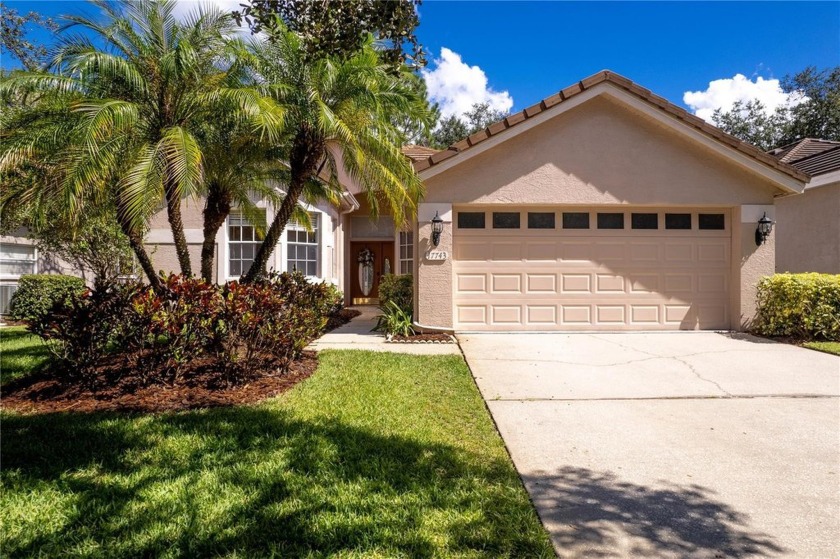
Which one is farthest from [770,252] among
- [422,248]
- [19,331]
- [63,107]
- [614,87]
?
[19,331]

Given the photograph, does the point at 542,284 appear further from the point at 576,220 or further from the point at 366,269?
the point at 366,269

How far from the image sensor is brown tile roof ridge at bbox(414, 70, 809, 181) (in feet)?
29.0

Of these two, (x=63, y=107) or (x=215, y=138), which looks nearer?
(x=63, y=107)

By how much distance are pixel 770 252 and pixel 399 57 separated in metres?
9.09

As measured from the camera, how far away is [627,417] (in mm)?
4711

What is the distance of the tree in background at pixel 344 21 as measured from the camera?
403 centimetres

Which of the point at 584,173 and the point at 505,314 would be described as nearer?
the point at 584,173

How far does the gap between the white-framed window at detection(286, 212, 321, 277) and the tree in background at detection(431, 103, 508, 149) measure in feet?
70.4

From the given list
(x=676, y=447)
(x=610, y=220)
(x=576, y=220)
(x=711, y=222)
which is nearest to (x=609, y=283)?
(x=610, y=220)

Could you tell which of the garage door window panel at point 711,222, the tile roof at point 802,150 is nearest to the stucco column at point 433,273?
the garage door window panel at point 711,222

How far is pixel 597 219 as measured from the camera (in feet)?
31.8

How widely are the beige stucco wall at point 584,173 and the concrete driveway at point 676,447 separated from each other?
8.76 ft

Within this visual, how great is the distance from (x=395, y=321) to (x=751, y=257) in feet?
24.2

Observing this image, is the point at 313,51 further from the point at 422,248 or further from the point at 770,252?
the point at 770,252
